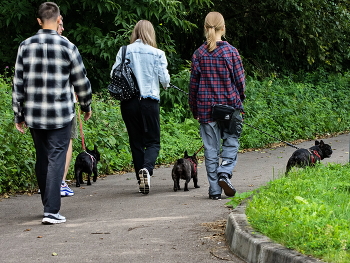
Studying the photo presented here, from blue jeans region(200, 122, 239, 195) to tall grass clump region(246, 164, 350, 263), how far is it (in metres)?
0.79

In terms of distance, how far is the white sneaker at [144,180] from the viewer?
8.61 meters

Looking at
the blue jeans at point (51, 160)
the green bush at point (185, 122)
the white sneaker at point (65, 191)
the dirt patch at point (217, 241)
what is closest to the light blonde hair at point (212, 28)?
the blue jeans at point (51, 160)

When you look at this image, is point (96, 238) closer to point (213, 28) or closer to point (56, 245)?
point (56, 245)

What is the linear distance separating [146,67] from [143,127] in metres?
0.83

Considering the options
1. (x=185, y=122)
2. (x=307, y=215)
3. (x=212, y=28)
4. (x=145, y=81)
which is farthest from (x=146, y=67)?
(x=185, y=122)

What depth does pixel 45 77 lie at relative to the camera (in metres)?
6.64

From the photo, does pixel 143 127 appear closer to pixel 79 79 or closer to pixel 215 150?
pixel 215 150

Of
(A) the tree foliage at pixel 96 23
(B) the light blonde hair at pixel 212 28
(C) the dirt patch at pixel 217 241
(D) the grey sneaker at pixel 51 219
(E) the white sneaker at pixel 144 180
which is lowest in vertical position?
(C) the dirt patch at pixel 217 241

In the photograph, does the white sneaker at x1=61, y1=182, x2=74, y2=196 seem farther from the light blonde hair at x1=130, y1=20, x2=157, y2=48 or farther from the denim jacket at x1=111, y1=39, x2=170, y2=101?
the light blonde hair at x1=130, y1=20, x2=157, y2=48

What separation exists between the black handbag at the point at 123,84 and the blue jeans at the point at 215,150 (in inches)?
44.0

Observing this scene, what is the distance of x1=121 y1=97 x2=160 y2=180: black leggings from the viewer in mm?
8688

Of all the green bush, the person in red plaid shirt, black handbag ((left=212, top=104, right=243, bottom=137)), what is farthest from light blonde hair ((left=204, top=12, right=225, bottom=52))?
the green bush

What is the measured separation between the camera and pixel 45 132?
680 cm

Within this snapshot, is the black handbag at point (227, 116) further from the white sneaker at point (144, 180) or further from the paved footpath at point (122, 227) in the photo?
the white sneaker at point (144, 180)
